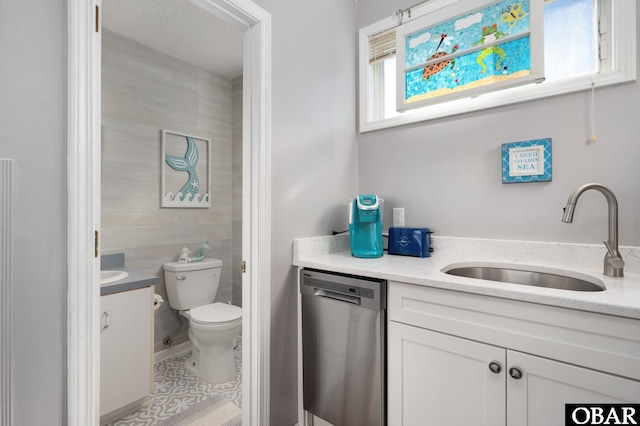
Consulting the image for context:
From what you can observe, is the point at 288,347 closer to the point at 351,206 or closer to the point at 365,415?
the point at 365,415

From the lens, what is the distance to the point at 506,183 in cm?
155

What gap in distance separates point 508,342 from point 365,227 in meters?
0.83

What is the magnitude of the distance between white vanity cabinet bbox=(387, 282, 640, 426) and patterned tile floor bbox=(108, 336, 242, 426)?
4.18ft

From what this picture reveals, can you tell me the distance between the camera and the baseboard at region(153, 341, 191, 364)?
8.29 ft

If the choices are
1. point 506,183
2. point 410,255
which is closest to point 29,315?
point 410,255

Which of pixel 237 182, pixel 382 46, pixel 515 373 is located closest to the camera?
pixel 515 373

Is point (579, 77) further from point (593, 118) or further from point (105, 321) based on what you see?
point (105, 321)

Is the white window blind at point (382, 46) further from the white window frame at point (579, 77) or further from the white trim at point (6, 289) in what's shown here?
the white trim at point (6, 289)

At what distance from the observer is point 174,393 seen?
2.07 metres

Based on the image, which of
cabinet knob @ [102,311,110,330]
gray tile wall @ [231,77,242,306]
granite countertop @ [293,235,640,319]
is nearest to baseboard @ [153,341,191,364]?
gray tile wall @ [231,77,242,306]

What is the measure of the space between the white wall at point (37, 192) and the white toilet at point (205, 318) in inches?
51.2

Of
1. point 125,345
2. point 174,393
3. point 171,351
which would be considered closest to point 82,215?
point 125,345

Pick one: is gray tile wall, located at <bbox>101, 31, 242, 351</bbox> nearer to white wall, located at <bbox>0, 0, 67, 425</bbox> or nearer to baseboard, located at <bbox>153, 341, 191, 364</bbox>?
baseboard, located at <bbox>153, 341, 191, 364</bbox>

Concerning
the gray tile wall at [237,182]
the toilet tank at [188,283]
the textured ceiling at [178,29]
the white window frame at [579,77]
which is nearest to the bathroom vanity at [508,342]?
the white window frame at [579,77]
